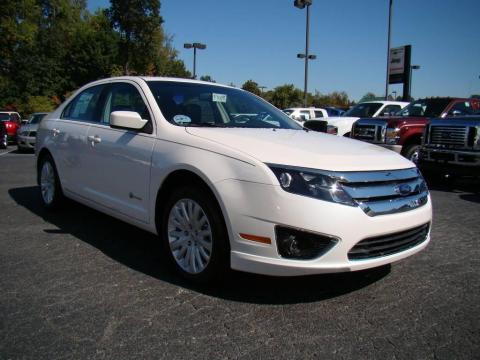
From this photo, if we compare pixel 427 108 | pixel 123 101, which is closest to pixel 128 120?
pixel 123 101

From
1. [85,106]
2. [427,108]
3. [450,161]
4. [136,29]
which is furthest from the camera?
[136,29]

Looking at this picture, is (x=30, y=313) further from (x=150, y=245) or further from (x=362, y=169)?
(x=362, y=169)

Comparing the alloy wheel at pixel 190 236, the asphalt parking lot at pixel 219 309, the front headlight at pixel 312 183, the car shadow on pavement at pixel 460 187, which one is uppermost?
the front headlight at pixel 312 183

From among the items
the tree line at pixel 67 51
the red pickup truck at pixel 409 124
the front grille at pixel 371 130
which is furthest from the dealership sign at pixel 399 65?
the tree line at pixel 67 51

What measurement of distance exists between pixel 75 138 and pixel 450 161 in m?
6.41

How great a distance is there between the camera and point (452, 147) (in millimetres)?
7992

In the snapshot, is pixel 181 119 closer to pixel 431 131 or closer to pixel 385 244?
pixel 385 244

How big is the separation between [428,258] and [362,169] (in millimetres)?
1653

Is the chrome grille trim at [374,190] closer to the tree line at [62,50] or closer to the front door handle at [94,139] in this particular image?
the front door handle at [94,139]

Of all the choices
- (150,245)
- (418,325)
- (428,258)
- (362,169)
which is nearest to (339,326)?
(418,325)

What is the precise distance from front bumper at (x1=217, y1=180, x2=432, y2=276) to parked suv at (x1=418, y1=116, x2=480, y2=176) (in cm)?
555

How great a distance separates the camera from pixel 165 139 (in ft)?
11.5

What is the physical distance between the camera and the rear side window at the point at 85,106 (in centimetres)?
476

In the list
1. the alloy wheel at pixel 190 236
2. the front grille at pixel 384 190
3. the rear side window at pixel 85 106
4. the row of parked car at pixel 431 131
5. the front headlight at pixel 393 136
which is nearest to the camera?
the front grille at pixel 384 190
